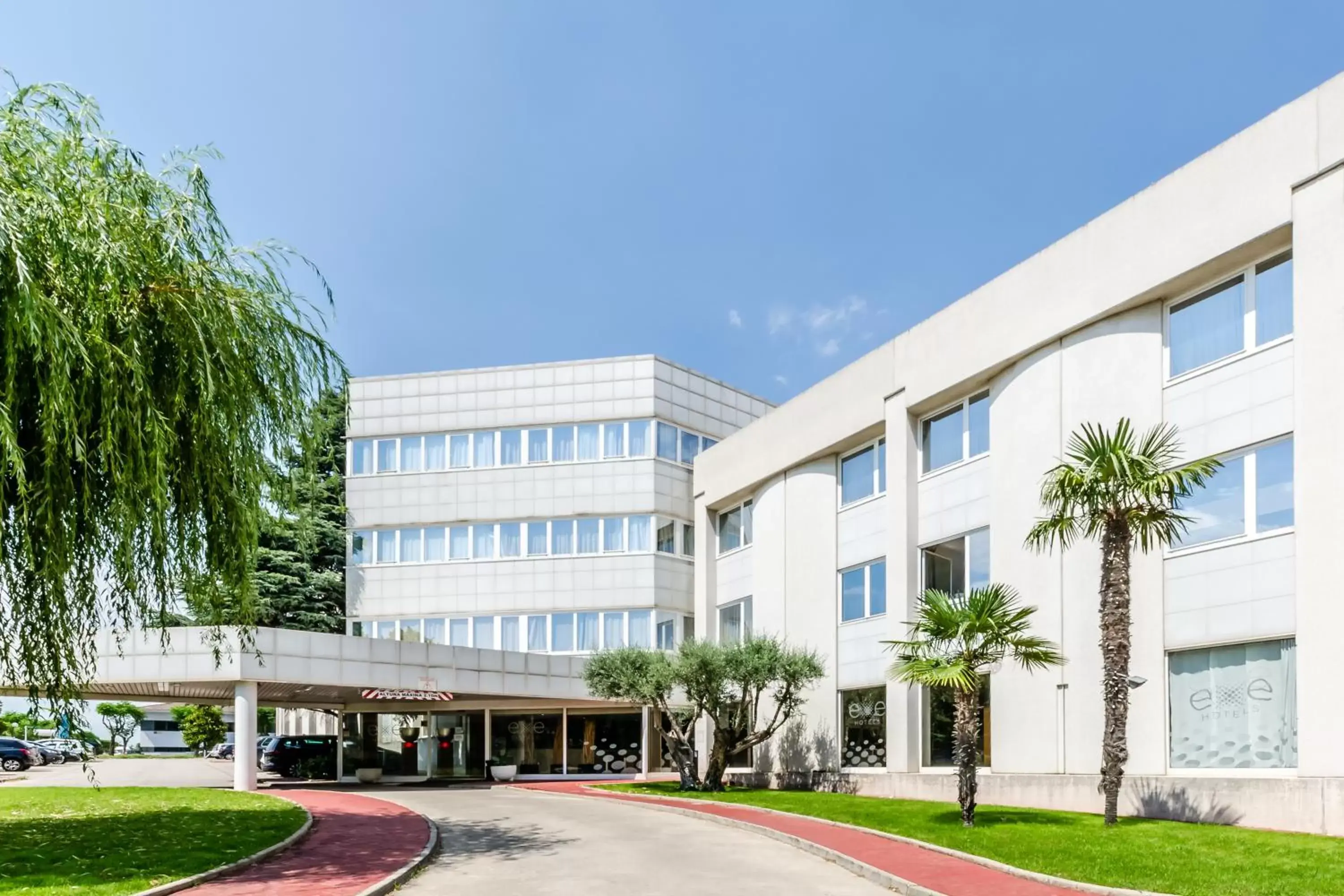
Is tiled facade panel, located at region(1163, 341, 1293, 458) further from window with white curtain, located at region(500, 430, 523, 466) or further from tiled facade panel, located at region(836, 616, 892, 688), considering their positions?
window with white curtain, located at region(500, 430, 523, 466)

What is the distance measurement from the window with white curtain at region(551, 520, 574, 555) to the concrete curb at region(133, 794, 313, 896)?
23.2m

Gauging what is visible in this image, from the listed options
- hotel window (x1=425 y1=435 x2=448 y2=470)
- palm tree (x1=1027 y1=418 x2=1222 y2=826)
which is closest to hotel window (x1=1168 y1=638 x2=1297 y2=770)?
palm tree (x1=1027 y1=418 x2=1222 y2=826)

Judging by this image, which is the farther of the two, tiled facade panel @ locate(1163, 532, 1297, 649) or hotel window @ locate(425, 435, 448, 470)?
hotel window @ locate(425, 435, 448, 470)

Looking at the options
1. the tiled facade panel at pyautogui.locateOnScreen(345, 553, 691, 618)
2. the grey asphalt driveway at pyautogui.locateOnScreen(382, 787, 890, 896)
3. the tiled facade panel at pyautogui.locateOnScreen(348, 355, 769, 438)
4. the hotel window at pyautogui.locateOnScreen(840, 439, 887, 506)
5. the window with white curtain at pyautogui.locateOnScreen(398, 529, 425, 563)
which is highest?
the tiled facade panel at pyautogui.locateOnScreen(348, 355, 769, 438)

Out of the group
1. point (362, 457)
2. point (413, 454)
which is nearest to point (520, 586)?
point (413, 454)

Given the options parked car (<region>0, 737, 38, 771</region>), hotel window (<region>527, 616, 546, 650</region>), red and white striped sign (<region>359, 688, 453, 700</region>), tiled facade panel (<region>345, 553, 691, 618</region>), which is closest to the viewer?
red and white striped sign (<region>359, 688, 453, 700</region>)

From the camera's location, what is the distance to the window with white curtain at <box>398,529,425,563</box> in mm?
44969

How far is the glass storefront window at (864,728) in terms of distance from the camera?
29.8 meters

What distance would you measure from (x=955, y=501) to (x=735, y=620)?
1277 cm

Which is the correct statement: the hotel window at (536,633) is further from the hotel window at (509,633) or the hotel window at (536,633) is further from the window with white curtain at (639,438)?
the window with white curtain at (639,438)

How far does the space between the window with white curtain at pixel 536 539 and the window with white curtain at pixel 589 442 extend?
2.77 meters

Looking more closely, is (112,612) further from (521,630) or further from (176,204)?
(521,630)

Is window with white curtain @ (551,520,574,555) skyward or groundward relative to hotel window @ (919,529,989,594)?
skyward

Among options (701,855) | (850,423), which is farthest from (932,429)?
(701,855)
